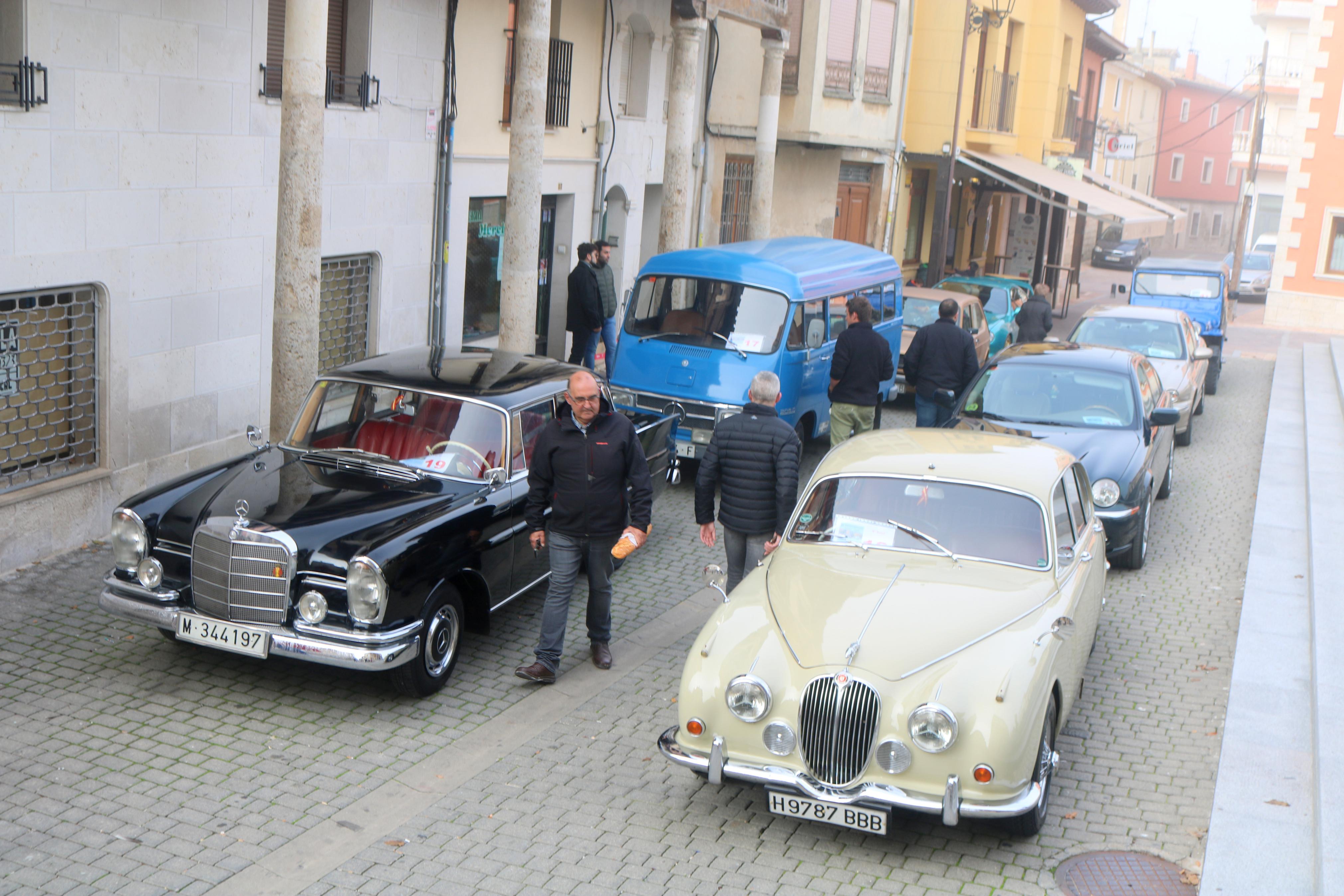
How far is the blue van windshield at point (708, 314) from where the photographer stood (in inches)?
483

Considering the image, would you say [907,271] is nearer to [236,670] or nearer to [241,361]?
[241,361]

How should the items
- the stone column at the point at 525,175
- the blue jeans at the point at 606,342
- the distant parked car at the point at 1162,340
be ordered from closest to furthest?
the stone column at the point at 525,175 < the distant parked car at the point at 1162,340 < the blue jeans at the point at 606,342

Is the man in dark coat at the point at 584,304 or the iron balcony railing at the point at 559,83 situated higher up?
the iron balcony railing at the point at 559,83

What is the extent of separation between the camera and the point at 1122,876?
5566 mm

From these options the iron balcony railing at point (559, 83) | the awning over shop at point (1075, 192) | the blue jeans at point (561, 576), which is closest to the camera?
the blue jeans at point (561, 576)

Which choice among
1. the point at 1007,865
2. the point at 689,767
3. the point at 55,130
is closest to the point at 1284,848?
the point at 1007,865

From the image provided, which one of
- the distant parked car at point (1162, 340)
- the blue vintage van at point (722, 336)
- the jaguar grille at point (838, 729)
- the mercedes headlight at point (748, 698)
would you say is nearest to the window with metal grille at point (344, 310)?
the blue vintage van at point (722, 336)

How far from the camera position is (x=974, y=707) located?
5.43m

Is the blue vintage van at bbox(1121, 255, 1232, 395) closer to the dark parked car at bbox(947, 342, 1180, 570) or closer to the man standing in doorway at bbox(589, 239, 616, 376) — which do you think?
the dark parked car at bbox(947, 342, 1180, 570)

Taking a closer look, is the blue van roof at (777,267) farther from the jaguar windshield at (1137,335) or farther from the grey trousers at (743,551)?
the grey trousers at (743,551)

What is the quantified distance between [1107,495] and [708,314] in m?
4.35

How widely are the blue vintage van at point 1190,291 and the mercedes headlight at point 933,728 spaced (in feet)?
57.1

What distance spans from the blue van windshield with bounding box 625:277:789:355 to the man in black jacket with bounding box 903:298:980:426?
1.52 metres

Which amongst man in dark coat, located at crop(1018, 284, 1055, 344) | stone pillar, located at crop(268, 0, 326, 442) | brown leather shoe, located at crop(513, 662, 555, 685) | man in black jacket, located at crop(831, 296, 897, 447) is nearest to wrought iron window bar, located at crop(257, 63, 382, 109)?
stone pillar, located at crop(268, 0, 326, 442)
